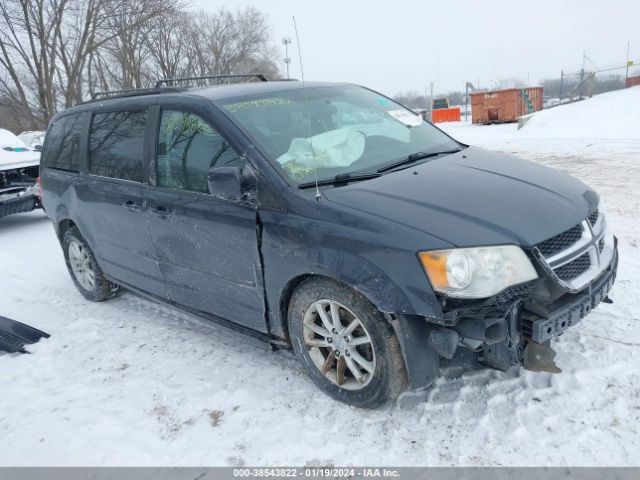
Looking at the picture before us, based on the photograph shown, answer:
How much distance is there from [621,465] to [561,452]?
0.24 m

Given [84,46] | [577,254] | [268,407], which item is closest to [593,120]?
[577,254]

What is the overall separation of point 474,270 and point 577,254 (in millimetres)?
624

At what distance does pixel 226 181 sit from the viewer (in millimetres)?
2816

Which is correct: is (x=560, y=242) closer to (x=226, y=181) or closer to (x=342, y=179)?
(x=342, y=179)

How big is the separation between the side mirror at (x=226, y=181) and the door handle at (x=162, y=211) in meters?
0.69

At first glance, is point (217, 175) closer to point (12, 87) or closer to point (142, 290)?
point (142, 290)

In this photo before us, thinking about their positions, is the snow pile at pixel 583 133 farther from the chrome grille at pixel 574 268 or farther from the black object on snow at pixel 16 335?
the black object on snow at pixel 16 335

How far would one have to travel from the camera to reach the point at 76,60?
29.0 m

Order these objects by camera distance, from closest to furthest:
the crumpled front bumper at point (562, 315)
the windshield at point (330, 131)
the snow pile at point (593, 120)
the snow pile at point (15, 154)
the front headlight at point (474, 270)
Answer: the front headlight at point (474, 270), the crumpled front bumper at point (562, 315), the windshield at point (330, 131), the snow pile at point (15, 154), the snow pile at point (593, 120)

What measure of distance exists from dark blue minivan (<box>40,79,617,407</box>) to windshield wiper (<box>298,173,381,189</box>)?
0.01 metres

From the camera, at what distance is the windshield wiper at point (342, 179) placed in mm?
2859

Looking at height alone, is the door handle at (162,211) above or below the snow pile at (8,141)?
below

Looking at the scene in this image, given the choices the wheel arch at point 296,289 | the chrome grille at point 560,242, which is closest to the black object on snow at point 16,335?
the wheel arch at point 296,289

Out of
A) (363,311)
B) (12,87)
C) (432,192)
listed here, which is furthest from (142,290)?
(12,87)
